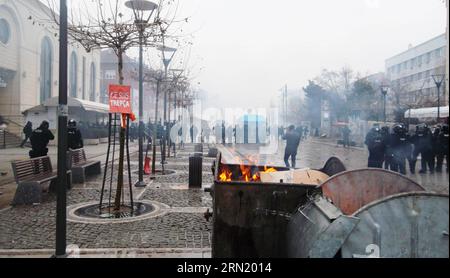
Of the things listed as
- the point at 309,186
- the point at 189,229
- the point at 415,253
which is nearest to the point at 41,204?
the point at 189,229

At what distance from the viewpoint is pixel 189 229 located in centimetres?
644

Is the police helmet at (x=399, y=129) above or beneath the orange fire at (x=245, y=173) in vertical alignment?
above

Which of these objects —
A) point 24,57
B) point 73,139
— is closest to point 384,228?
point 73,139

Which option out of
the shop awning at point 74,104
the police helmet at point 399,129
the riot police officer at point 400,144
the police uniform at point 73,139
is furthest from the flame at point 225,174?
the shop awning at point 74,104

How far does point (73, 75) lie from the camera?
42.9m

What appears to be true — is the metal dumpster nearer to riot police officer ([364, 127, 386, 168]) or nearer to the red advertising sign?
the red advertising sign

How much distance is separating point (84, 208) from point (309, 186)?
211 inches

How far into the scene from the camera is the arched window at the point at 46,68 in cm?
3497

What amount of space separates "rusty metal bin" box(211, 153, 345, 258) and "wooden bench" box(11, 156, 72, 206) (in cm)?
537

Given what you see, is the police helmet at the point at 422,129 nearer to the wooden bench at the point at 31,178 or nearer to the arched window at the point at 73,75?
the wooden bench at the point at 31,178

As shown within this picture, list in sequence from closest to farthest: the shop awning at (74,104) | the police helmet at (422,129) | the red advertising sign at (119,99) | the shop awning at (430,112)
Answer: the shop awning at (430,112), the red advertising sign at (119,99), the police helmet at (422,129), the shop awning at (74,104)

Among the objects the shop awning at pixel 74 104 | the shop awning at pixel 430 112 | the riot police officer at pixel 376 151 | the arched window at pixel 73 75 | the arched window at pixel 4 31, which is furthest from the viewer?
the arched window at pixel 73 75

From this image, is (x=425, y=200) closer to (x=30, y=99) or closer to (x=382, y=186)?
(x=382, y=186)

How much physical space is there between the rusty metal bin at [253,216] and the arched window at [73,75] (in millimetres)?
41541
